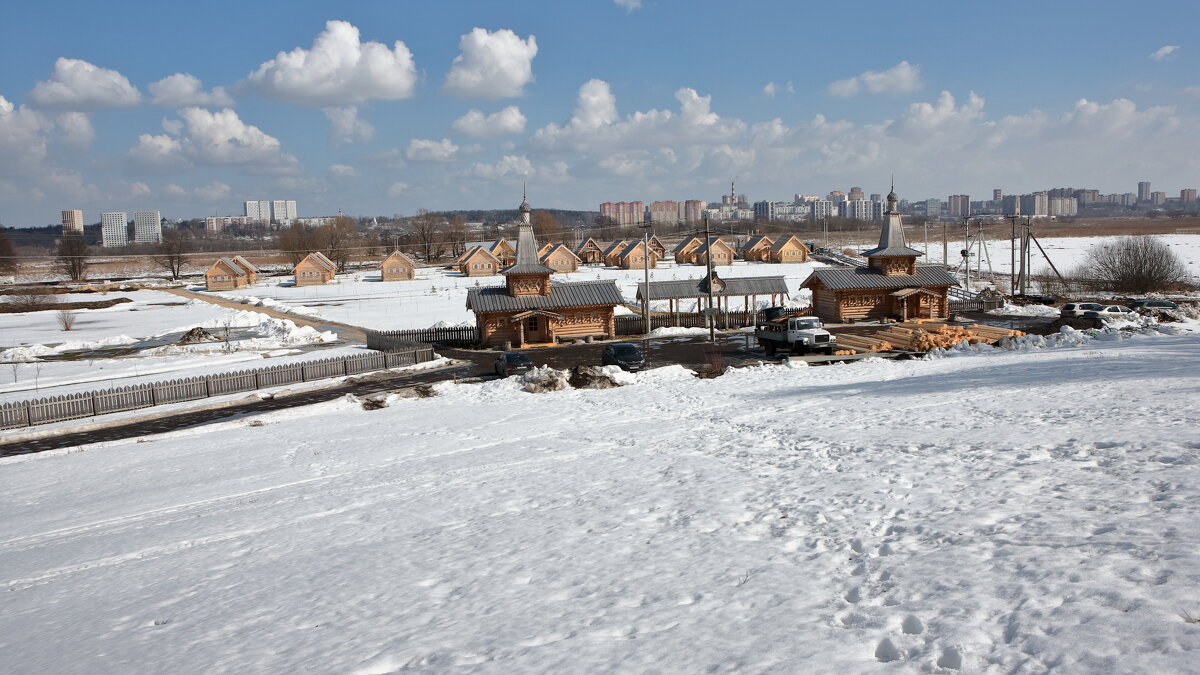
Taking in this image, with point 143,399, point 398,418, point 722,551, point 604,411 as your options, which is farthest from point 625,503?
point 143,399

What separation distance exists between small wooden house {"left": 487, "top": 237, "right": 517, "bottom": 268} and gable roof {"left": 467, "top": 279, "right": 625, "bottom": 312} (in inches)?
2653

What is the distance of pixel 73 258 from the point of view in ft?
372

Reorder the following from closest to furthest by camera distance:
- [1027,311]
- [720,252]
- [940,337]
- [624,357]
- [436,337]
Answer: [624,357]
[940,337]
[436,337]
[1027,311]
[720,252]

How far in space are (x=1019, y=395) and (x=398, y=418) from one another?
18238 mm

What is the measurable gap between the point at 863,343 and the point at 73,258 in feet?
401

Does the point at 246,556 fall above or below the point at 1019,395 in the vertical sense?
below

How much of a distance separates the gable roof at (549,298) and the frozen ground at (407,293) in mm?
11531

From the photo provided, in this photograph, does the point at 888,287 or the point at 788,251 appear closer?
the point at 888,287

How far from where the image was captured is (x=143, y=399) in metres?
29.2

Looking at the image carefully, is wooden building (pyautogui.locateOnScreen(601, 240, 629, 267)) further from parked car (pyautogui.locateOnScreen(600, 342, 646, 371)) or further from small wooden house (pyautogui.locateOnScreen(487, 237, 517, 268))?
parked car (pyautogui.locateOnScreen(600, 342, 646, 371))

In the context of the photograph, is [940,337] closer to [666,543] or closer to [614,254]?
[666,543]

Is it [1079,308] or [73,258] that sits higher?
[73,258]

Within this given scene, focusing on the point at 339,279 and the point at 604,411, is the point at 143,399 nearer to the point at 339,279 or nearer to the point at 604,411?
the point at 604,411

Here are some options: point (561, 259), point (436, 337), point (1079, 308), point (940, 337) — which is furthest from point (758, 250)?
point (940, 337)
